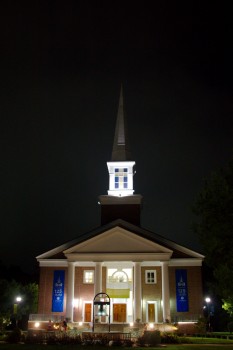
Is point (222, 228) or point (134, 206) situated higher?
point (134, 206)

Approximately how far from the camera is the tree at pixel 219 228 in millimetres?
28359

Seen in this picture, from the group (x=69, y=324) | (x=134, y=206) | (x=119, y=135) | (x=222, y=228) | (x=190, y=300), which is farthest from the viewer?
(x=119, y=135)

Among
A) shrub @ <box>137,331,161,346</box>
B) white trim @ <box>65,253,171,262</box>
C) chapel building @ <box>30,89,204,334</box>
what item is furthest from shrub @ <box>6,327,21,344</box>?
white trim @ <box>65,253,171,262</box>

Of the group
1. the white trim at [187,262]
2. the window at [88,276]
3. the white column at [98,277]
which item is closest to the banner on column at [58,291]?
the window at [88,276]

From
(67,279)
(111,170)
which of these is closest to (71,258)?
(67,279)

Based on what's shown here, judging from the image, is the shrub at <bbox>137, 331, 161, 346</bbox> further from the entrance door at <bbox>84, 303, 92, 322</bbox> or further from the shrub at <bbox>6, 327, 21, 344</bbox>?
the entrance door at <bbox>84, 303, 92, 322</bbox>

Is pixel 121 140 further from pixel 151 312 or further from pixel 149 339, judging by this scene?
pixel 149 339

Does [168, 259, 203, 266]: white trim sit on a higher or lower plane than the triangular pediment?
lower

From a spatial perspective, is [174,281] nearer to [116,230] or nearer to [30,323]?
[116,230]

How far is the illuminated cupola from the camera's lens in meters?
52.2

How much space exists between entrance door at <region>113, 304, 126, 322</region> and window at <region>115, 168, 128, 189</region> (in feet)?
51.1

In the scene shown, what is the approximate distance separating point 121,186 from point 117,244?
38.1ft

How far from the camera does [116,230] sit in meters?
45.0

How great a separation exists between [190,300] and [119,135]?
24221mm
